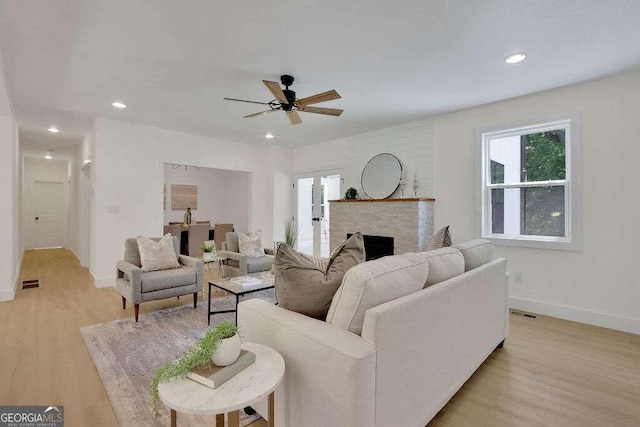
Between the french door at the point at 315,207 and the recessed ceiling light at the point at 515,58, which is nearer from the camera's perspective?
the recessed ceiling light at the point at 515,58

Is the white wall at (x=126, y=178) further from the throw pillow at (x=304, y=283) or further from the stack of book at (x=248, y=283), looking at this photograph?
the throw pillow at (x=304, y=283)

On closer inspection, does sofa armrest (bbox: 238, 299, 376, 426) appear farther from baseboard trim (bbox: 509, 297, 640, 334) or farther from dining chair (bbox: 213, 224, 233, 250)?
dining chair (bbox: 213, 224, 233, 250)

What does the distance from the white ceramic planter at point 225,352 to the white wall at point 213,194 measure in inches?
290

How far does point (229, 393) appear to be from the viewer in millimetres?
1095

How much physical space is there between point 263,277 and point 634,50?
3.94 meters

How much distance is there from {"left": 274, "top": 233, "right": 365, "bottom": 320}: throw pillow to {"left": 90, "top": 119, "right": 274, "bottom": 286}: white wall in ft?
14.1

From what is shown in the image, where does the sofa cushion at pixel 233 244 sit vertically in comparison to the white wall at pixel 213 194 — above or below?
below

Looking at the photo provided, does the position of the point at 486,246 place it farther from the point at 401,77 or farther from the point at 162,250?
the point at 162,250

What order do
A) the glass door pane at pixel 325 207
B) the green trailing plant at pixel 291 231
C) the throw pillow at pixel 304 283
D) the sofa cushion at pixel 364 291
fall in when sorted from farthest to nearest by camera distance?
1. the green trailing plant at pixel 291 231
2. the glass door pane at pixel 325 207
3. the throw pillow at pixel 304 283
4. the sofa cushion at pixel 364 291

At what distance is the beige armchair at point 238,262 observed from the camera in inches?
169

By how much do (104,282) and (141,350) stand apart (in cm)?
271

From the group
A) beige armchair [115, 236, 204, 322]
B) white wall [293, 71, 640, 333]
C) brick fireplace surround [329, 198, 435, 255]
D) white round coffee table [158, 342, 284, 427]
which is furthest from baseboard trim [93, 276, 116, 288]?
white wall [293, 71, 640, 333]

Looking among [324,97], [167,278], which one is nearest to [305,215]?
[167,278]

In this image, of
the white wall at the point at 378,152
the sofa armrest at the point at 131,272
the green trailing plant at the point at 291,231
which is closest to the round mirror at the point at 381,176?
the white wall at the point at 378,152
